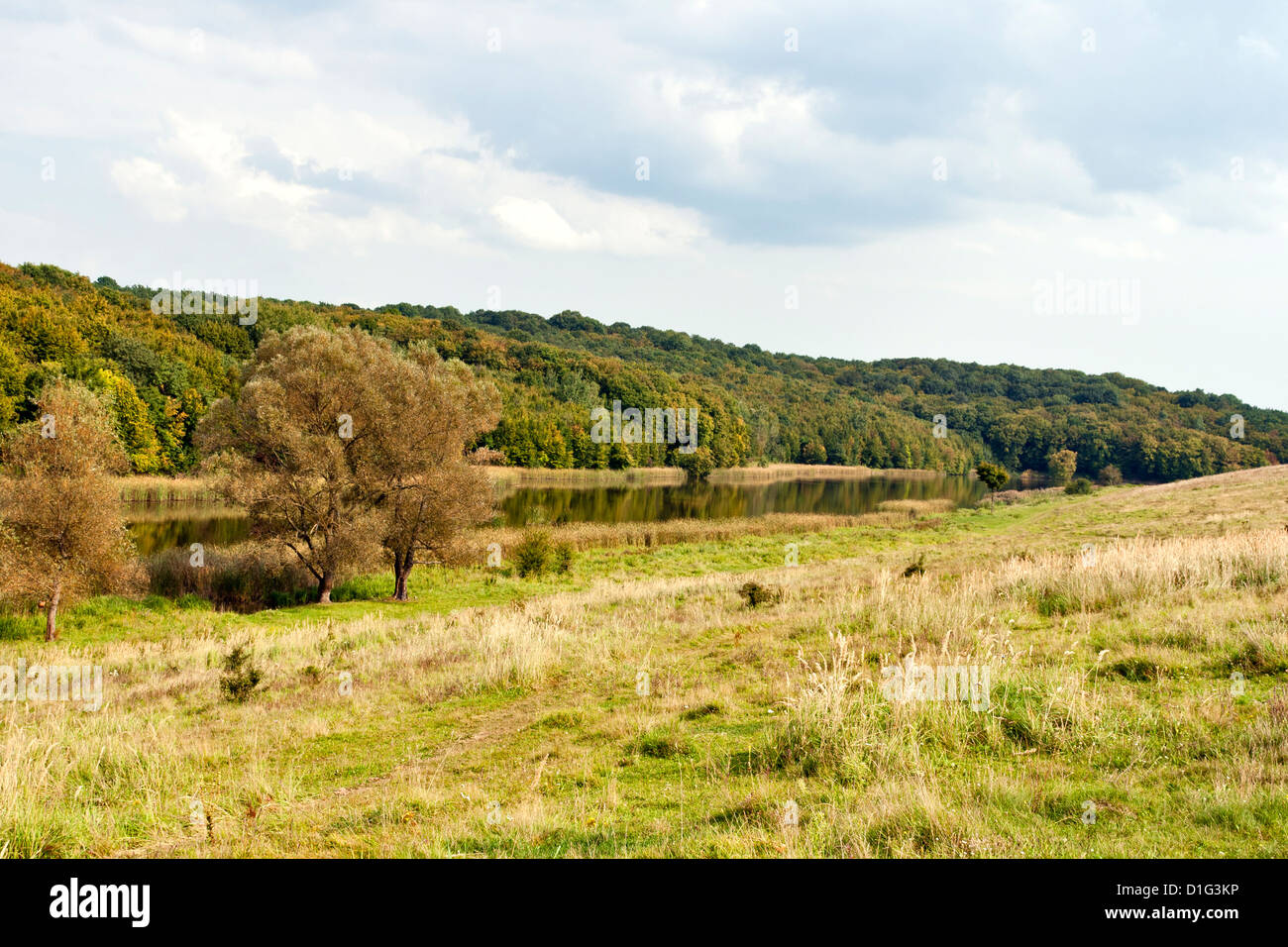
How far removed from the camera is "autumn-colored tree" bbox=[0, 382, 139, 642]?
20.6 metres

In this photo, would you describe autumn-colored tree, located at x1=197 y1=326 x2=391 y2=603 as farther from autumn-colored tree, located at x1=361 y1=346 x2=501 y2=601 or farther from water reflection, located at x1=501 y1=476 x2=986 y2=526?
water reflection, located at x1=501 y1=476 x2=986 y2=526

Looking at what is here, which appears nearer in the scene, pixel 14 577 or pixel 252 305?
pixel 14 577

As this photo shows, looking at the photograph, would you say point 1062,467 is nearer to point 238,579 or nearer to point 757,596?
point 757,596

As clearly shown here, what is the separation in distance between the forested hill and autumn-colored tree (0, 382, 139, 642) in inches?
479

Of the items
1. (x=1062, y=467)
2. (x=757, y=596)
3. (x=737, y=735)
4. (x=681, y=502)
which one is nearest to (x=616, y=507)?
(x=681, y=502)

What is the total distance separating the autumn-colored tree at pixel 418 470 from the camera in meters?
27.9

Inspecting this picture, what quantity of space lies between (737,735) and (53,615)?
22.3 m

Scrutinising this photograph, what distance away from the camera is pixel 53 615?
67.0 feet

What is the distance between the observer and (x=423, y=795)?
21.7ft

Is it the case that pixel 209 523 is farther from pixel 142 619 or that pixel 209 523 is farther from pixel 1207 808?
pixel 1207 808

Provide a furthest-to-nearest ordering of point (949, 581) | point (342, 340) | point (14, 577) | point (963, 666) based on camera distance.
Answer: point (342, 340) → point (14, 577) → point (949, 581) → point (963, 666)

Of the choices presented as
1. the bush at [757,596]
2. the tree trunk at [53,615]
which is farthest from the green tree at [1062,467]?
the tree trunk at [53,615]
